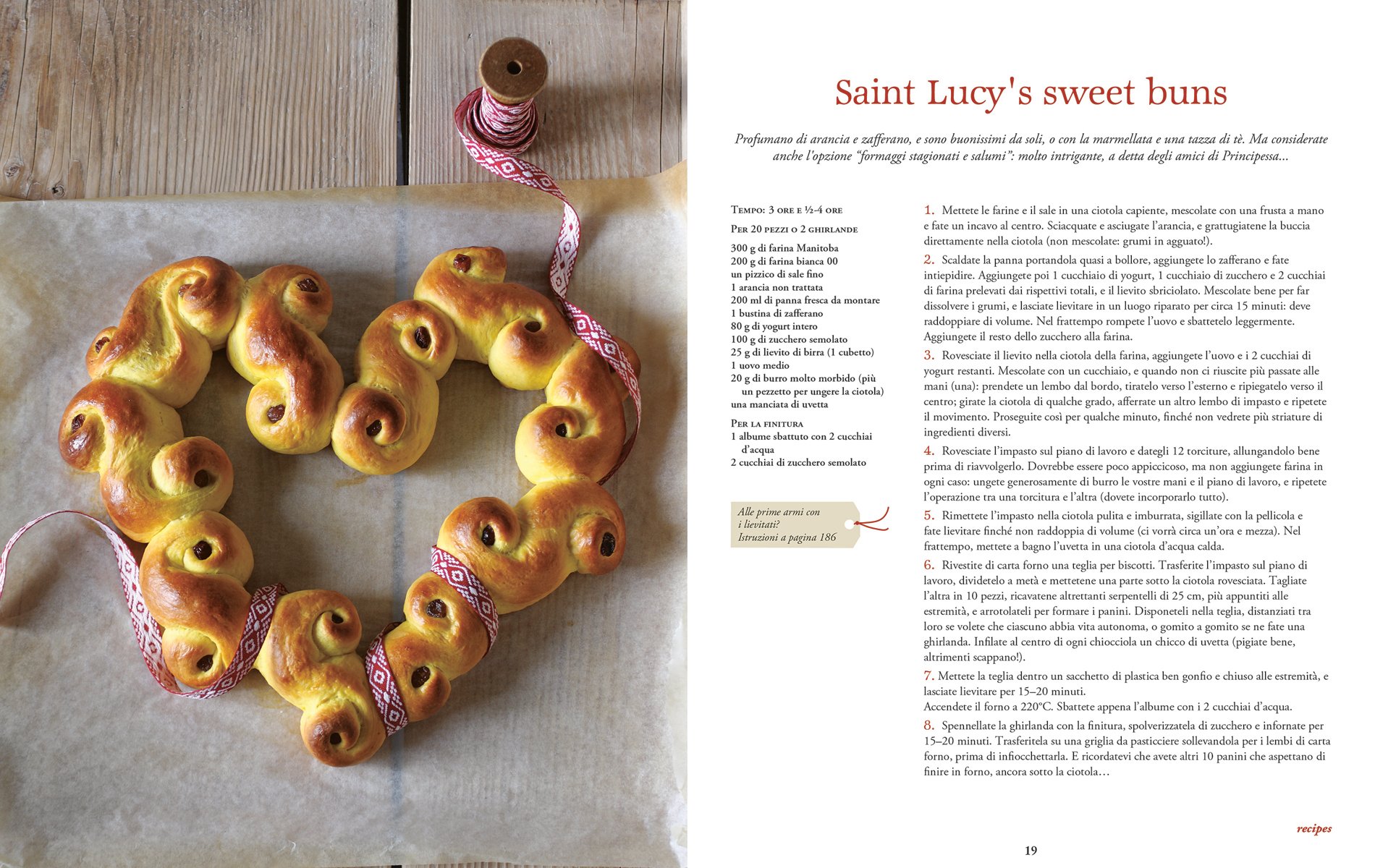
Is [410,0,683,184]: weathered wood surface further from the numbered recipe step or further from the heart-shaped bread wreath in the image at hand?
the numbered recipe step

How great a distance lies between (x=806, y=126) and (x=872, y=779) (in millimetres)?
627

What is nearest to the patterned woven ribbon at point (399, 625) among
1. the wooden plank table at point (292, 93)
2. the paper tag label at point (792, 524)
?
the paper tag label at point (792, 524)

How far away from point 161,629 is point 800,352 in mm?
694

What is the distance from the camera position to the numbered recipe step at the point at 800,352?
3.08 feet

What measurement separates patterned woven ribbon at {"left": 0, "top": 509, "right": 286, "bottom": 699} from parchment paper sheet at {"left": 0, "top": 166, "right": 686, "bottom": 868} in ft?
0.10

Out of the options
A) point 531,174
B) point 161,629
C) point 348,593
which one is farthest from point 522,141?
point 161,629

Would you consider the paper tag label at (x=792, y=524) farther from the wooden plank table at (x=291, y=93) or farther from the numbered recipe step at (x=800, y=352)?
the wooden plank table at (x=291, y=93)

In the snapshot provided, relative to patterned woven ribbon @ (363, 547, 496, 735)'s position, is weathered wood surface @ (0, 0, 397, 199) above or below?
above

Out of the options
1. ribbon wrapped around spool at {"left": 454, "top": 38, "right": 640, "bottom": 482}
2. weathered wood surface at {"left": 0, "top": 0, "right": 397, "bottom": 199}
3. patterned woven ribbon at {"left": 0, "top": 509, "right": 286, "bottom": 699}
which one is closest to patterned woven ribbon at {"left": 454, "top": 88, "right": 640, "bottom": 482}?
ribbon wrapped around spool at {"left": 454, "top": 38, "right": 640, "bottom": 482}

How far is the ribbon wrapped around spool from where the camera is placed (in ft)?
3.48

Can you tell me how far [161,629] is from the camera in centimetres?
101

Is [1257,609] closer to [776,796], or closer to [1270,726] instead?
[1270,726]

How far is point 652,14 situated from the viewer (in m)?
1.23

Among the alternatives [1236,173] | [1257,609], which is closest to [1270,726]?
[1257,609]
